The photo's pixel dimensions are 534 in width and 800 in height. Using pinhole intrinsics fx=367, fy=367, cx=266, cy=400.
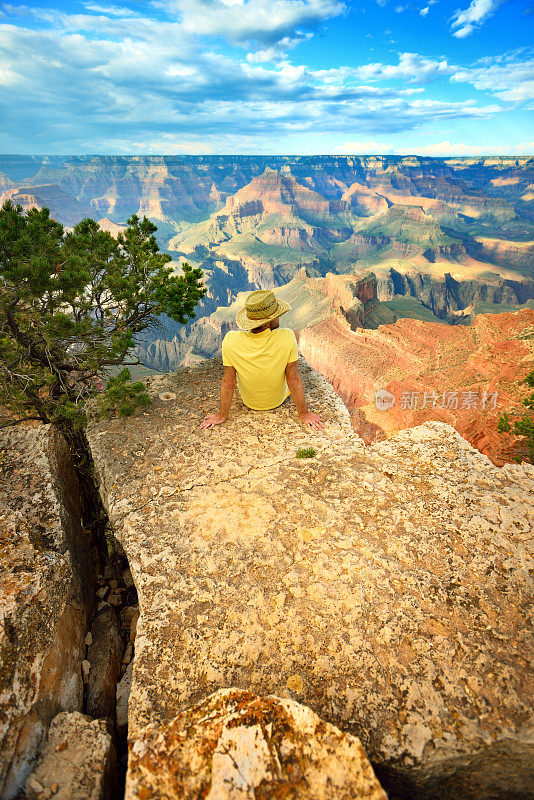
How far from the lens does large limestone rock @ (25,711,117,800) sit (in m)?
1.99

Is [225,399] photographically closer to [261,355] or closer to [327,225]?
[261,355]

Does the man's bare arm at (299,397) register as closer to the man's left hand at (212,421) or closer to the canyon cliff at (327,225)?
the man's left hand at (212,421)

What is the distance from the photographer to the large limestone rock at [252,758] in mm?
1684

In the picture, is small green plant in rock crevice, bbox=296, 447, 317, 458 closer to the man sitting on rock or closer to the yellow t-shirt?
the man sitting on rock

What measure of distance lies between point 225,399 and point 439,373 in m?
32.5

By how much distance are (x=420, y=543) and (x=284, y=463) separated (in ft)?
5.31

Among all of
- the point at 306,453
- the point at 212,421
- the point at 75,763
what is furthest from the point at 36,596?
the point at 306,453

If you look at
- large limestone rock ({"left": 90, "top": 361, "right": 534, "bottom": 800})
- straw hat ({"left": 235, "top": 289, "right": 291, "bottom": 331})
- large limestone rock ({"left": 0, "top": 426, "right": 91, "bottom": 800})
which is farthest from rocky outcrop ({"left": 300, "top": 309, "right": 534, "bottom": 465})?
large limestone rock ({"left": 0, "top": 426, "right": 91, "bottom": 800})

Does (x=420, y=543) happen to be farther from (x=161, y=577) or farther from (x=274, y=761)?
(x=161, y=577)

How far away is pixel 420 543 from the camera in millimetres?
3143

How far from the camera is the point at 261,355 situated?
4.29 metres

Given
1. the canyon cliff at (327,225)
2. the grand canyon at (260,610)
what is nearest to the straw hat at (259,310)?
the grand canyon at (260,610)

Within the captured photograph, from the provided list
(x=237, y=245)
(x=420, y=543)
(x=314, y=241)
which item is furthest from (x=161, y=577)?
(x=314, y=241)

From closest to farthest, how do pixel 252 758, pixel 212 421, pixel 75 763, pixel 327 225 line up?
pixel 252 758 → pixel 75 763 → pixel 212 421 → pixel 327 225
